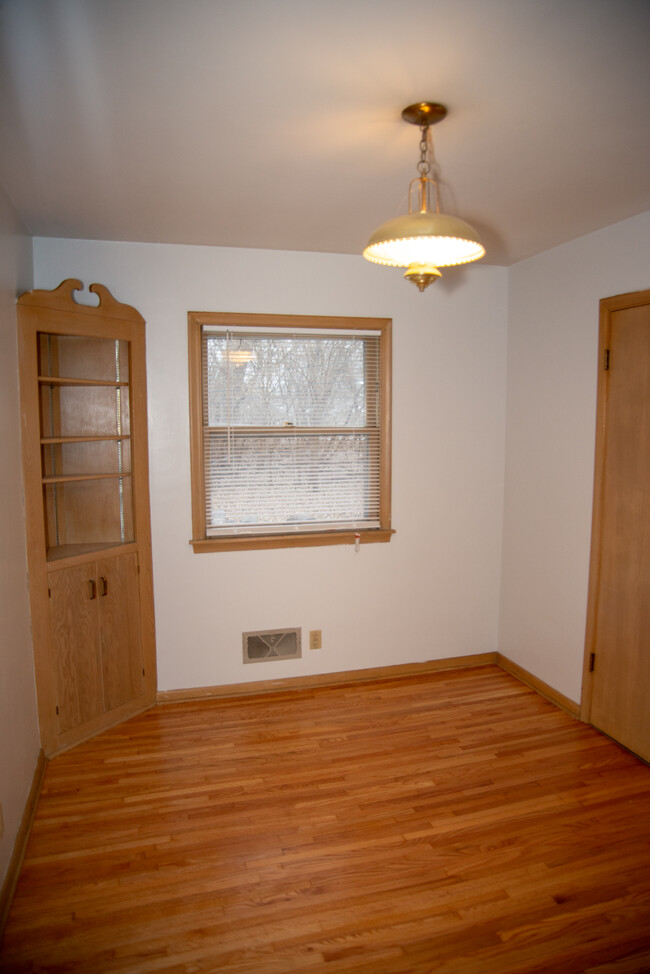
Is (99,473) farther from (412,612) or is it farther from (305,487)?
(412,612)

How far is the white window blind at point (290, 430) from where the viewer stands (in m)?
3.41

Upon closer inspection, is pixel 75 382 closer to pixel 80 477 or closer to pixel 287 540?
pixel 80 477

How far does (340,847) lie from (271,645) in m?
1.42

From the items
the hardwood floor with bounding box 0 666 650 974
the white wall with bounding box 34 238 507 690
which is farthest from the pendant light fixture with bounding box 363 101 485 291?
the hardwood floor with bounding box 0 666 650 974

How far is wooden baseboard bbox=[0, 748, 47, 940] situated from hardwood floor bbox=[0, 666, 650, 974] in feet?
0.12

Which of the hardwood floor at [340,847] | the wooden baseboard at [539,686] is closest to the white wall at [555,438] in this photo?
the wooden baseboard at [539,686]

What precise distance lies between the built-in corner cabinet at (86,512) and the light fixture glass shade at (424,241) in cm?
171

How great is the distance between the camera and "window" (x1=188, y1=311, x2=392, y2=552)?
3385 mm

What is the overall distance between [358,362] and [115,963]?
2.97 m

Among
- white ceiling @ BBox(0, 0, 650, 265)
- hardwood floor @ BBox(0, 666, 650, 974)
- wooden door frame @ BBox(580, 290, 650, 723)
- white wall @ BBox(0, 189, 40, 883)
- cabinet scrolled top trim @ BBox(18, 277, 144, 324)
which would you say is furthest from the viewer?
wooden door frame @ BBox(580, 290, 650, 723)

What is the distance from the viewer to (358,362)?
359 centimetres

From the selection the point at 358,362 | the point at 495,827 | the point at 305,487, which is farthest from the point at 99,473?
the point at 495,827

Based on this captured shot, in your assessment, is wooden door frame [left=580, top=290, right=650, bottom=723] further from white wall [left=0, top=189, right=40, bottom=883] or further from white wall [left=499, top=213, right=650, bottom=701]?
white wall [left=0, top=189, right=40, bottom=883]

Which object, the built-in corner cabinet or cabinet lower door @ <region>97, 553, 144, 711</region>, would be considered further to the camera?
cabinet lower door @ <region>97, 553, 144, 711</region>
